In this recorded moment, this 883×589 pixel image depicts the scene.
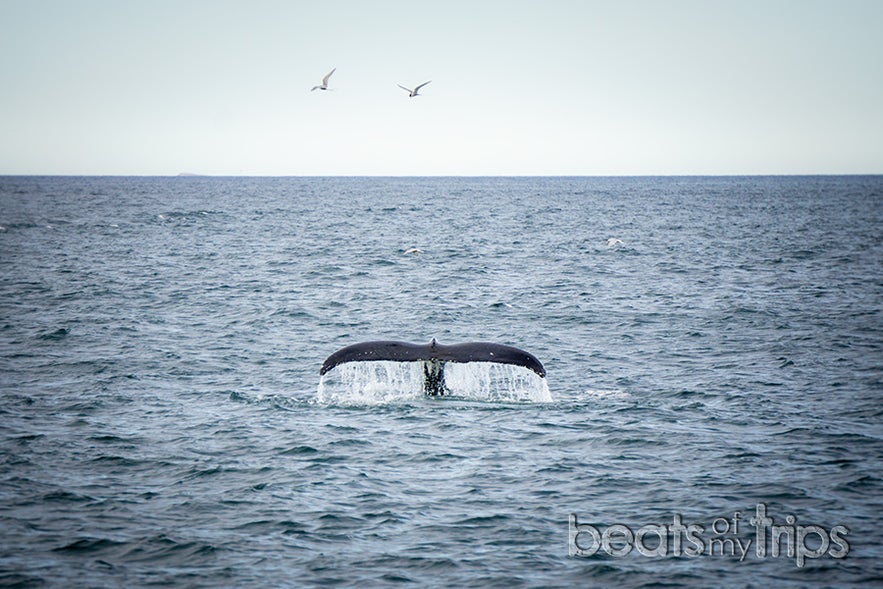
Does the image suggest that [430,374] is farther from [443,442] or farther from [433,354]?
[443,442]

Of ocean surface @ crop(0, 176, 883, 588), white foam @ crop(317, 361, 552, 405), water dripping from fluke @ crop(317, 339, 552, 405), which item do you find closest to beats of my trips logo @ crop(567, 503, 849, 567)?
ocean surface @ crop(0, 176, 883, 588)

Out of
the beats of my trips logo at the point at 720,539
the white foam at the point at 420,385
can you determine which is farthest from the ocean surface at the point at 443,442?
the white foam at the point at 420,385

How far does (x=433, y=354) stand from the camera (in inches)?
651

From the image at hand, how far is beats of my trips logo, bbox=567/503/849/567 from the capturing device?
1183cm

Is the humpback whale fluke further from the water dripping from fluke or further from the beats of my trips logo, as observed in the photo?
the beats of my trips logo

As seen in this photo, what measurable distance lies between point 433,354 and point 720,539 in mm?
6341

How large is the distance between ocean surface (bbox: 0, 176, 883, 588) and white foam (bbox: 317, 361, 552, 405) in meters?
0.14

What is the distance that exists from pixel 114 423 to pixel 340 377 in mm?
6167

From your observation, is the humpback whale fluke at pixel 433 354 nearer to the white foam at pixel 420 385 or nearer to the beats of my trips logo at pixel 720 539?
the white foam at pixel 420 385

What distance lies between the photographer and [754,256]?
56.5 meters

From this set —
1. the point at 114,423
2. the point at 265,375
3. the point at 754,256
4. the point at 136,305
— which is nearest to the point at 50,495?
the point at 114,423

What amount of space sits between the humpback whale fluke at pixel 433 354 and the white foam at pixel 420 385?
2.75m

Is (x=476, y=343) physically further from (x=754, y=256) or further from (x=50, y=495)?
(x=754, y=256)

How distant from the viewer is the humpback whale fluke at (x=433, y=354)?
15828 millimetres
